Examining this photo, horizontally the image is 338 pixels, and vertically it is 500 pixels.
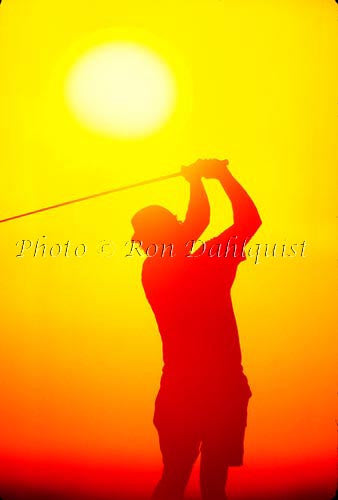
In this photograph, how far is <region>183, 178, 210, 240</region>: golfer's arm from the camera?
1.55 metres

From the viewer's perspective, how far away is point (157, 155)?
5.49ft

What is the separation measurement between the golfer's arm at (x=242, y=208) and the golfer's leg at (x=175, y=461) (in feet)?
2.39

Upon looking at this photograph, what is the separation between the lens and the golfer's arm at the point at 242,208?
149cm

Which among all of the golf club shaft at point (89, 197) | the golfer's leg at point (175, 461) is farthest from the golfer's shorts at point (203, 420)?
the golf club shaft at point (89, 197)

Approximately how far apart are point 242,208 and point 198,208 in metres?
0.14

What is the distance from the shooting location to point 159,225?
1647mm

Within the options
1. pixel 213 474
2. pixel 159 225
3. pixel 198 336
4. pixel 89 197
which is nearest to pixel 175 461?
pixel 213 474

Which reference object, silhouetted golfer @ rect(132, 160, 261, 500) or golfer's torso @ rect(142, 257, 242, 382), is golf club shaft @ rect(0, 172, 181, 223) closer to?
silhouetted golfer @ rect(132, 160, 261, 500)

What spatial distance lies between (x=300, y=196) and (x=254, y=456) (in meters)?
0.94

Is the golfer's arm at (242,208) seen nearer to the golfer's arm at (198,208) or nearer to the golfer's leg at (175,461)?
the golfer's arm at (198,208)

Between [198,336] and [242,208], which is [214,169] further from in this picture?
[198,336]

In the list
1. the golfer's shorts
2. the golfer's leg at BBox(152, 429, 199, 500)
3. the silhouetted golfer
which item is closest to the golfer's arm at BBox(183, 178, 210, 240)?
the silhouetted golfer

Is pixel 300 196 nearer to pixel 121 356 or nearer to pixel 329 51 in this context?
pixel 329 51

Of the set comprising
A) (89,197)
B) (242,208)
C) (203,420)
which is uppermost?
(89,197)
